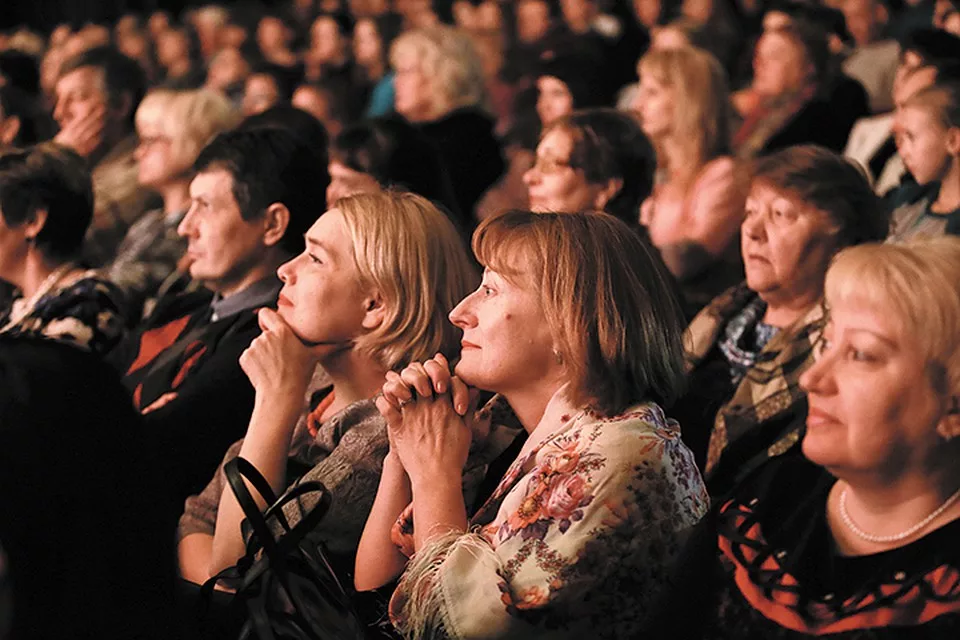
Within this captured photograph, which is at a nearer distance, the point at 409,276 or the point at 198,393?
the point at 409,276

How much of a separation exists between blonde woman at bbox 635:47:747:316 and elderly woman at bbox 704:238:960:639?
91.2 inches

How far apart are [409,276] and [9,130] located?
344 cm

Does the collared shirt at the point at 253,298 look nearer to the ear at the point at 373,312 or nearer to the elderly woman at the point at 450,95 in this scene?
the ear at the point at 373,312

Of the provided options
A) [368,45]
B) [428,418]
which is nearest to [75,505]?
[428,418]

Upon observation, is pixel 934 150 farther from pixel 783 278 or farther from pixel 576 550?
pixel 576 550

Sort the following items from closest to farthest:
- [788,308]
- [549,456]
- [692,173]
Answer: [549,456]
[788,308]
[692,173]

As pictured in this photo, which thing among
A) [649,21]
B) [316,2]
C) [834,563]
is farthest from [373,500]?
[316,2]

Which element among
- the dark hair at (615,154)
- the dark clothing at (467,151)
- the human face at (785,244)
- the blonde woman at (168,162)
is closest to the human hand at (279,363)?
the human face at (785,244)

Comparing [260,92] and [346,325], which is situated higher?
[346,325]

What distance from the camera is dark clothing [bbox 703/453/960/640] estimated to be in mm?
1600

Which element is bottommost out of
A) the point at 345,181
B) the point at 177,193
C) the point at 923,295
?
the point at 177,193

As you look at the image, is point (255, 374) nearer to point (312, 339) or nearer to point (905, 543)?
point (312, 339)

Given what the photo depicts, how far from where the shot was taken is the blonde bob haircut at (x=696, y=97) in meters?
4.48

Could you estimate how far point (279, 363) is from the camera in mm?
2523
